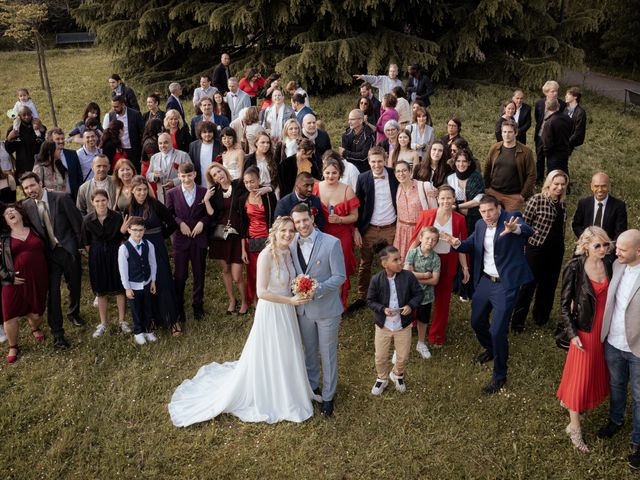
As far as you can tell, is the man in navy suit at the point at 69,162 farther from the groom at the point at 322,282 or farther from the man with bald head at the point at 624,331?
the man with bald head at the point at 624,331

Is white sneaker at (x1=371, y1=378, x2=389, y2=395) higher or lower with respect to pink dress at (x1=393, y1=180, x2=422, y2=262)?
lower

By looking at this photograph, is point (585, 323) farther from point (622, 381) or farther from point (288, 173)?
point (288, 173)

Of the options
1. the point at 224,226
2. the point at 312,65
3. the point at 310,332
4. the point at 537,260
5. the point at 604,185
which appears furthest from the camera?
the point at 312,65

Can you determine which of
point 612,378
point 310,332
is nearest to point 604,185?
point 612,378

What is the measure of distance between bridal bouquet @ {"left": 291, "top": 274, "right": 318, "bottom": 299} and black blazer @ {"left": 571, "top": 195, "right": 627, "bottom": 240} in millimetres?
3722

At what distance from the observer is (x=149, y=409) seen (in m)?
6.26

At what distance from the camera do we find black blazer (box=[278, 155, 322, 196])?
8.49 m

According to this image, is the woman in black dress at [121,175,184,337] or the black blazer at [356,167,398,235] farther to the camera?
the black blazer at [356,167,398,235]

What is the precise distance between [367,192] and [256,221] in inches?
60.9

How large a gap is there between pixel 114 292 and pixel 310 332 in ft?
10.2

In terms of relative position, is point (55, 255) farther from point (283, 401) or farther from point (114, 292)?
point (283, 401)

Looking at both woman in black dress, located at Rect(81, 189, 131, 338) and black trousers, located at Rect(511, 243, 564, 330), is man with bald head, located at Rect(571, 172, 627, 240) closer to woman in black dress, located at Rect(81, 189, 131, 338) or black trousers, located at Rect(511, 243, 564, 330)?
black trousers, located at Rect(511, 243, 564, 330)

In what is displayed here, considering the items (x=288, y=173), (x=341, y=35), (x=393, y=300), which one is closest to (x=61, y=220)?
(x=288, y=173)

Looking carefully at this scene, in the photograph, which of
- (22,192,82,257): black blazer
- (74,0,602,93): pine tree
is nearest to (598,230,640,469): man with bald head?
(22,192,82,257): black blazer
